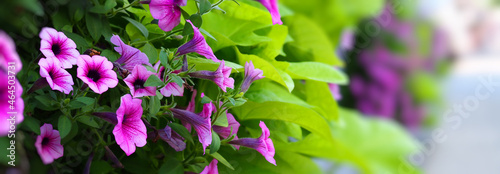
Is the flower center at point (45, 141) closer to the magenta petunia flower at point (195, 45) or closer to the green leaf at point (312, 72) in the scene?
the magenta petunia flower at point (195, 45)

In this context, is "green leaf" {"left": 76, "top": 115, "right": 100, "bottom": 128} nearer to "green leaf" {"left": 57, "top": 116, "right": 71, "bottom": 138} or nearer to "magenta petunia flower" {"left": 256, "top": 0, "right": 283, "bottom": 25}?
"green leaf" {"left": 57, "top": 116, "right": 71, "bottom": 138}

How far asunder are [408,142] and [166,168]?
0.75m

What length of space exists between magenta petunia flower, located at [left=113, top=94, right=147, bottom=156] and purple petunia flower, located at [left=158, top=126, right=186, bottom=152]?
2 cm

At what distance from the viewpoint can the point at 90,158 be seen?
1.11 feet

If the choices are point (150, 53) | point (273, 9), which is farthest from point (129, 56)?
point (273, 9)

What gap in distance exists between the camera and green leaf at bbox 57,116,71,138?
0.30 meters

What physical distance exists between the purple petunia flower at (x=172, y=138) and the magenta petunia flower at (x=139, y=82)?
3cm

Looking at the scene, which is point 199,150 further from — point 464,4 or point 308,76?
point 464,4

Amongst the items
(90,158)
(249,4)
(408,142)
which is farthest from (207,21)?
(408,142)

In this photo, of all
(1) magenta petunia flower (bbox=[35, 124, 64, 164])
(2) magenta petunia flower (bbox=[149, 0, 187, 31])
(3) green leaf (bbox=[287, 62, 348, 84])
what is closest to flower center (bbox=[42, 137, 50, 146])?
(1) magenta petunia flower (bbox=[35, 124, 64, 164])

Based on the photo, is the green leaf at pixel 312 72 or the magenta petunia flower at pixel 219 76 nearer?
the magenta petunia flower at pixel 219 76

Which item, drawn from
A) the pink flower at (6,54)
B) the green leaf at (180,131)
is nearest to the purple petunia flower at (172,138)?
the green leaf at (180,131)

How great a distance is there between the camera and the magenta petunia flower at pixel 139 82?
0.31 metres

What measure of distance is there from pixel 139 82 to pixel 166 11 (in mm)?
54
